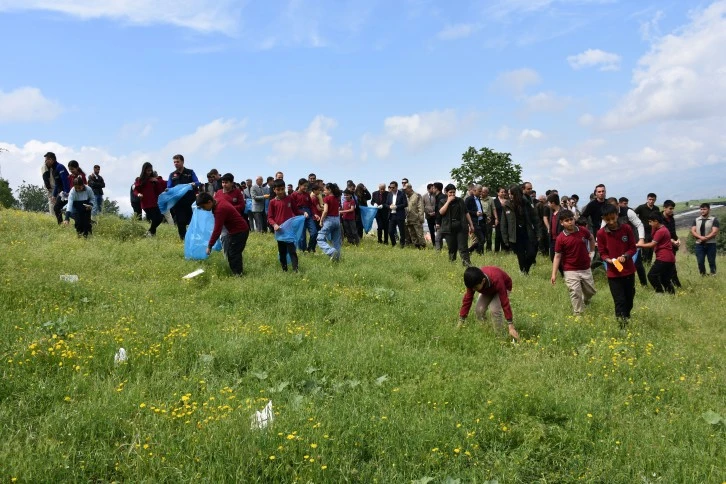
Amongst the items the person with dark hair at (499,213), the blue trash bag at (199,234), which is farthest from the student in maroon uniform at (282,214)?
the person with dark hair at (499,213)

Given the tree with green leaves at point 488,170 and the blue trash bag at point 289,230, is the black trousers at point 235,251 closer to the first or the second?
the blue trash bag at point 289,230

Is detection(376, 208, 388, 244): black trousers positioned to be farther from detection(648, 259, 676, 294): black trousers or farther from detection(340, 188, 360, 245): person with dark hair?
detection(648, 259, 676, 294): black trousers

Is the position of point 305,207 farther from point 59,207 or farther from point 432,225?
point 59,207

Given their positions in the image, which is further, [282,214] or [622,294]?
[282,214]

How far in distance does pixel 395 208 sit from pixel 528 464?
12904 millimetres

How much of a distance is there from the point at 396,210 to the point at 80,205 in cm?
898

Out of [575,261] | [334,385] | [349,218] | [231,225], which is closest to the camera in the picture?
[334,385]

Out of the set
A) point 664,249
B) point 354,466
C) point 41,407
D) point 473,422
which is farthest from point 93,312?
point 664,249

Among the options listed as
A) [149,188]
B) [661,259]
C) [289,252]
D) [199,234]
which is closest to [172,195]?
[149,188]

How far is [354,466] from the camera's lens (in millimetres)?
4008

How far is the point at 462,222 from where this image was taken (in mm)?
11938

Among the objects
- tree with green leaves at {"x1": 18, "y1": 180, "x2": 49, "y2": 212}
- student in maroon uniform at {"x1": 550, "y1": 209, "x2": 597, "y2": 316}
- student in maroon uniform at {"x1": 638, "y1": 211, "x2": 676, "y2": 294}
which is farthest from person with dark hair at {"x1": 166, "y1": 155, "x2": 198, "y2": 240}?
tree with green leaves at {"x1": 18, "y1": 180, "x2": 49, "y2": 212}

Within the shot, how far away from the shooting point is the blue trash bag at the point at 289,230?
1052cm

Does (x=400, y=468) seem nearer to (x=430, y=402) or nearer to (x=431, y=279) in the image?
(x=430, y=402)
